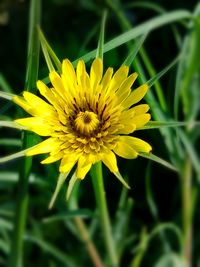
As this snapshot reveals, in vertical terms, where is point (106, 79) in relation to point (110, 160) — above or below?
above

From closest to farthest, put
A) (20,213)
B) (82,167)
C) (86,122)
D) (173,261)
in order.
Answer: (82,167)
(86,122)
(20,213)
(173,261)

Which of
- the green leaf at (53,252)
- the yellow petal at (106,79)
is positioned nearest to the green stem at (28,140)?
the yellow petal at (106,79)

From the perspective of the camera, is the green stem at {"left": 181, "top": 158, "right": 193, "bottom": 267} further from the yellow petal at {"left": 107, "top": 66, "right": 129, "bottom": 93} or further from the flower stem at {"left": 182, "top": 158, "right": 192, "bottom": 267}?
the yellow petal at {"left": 107, "top": 66, "right": 129, "bottom": 93}

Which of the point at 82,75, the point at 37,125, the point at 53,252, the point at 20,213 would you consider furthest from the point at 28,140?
the point at 53,252

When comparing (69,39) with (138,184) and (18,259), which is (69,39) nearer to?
(138,184)

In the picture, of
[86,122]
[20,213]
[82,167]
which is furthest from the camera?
[20,213]

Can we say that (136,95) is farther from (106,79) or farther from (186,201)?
(186,201)

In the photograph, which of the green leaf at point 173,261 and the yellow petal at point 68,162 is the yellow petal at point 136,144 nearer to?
the yellow petal at point 68,162

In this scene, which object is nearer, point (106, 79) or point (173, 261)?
point (106, 79)
